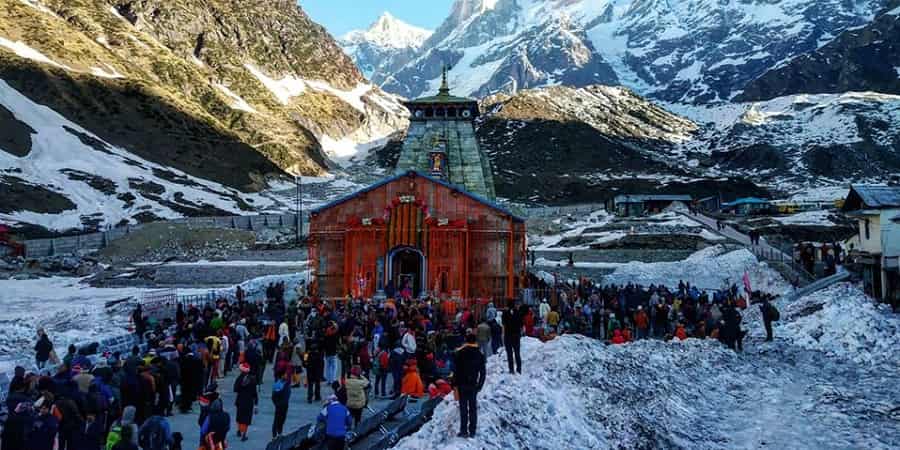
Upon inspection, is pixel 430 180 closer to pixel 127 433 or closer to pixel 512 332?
pixel 512 332

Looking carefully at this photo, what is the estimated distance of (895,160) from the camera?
14875cm

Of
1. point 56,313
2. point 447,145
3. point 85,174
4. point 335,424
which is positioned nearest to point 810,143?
point 85,174

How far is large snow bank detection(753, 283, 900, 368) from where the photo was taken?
21859 millimetres

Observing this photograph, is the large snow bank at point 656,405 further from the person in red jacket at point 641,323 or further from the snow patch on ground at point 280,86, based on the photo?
the snow patch on ground at point 280,86

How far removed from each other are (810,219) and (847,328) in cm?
5271

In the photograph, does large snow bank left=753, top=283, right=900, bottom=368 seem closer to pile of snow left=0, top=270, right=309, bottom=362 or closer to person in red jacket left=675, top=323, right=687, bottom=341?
person in red jacket left=675, top=323, right=687, bottom=341

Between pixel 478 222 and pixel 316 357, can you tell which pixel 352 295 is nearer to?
pixel 478 222

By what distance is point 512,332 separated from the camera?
13969 millimetres

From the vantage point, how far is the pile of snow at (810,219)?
67.9 m

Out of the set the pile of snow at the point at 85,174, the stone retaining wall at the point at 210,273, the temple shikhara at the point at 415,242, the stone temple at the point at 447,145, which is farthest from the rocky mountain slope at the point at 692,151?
the temple shikhara at the point at 415,242

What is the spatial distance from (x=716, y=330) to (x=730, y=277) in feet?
58.4

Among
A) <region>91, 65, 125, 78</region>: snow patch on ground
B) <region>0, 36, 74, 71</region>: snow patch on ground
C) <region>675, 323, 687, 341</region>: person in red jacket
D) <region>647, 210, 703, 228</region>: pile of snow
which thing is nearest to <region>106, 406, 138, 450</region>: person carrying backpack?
<region>675, 323, 687, 341</region>: person in red jacket

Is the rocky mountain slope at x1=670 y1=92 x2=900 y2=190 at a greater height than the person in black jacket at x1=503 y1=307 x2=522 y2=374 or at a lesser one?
greater

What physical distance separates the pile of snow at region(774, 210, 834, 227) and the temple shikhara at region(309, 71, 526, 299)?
44359 mm
